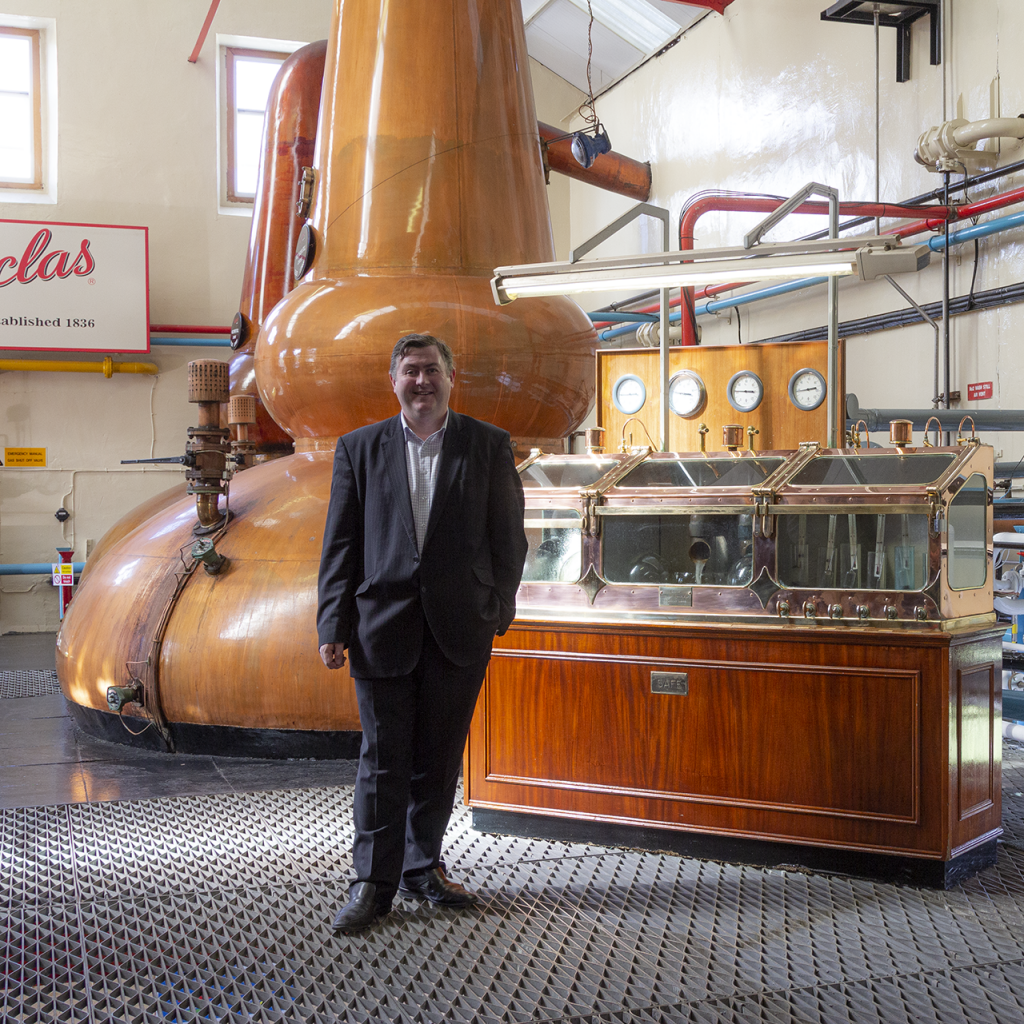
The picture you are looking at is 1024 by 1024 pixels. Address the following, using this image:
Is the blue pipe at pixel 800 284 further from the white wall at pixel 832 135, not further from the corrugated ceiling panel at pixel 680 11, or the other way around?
the corrugated ceiling panel at pixel 680 11

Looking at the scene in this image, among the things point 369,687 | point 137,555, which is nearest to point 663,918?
point 369,687

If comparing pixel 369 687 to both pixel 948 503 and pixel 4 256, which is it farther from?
pixel 4 256

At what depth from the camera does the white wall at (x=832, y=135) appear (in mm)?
6148

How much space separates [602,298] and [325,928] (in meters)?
9.38

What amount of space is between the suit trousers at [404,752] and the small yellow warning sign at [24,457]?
795 cm

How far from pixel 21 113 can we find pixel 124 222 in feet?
4.38

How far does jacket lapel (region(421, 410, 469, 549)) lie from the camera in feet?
8.33

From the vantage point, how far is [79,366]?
9219 mm

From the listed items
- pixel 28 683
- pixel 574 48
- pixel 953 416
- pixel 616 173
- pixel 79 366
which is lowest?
pixel 28 683

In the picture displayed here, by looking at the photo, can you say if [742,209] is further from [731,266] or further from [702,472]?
[702,472]

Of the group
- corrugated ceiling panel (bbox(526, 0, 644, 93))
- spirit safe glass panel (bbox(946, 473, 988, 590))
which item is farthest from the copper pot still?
corrugated ceiling panel (bbox(526, 0, 644, 93))

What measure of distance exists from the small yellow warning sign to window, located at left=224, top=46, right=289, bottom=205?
3043 mm

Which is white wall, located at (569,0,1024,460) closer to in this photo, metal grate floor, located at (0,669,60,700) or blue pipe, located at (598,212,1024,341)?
blue pipe, located at (598,212,1024,341)

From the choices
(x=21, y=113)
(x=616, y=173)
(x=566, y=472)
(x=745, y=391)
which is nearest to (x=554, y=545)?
(x=566, y=472)
